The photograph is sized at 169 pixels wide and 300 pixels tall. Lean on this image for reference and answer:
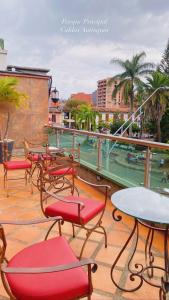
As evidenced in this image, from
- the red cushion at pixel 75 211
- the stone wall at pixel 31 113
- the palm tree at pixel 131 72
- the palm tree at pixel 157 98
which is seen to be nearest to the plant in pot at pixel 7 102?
Result: the stone wall at pixel 31 113

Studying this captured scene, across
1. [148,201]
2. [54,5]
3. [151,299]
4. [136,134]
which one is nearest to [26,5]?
[54,5]

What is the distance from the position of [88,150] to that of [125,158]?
133 centimetres

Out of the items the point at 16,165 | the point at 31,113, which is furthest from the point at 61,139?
the point at 16,165

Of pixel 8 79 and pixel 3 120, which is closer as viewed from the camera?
pixel 8 79

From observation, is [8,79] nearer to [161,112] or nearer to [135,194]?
[135,194]

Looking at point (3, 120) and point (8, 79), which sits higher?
point (8, 79)

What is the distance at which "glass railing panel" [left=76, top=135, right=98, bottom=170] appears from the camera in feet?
14.3

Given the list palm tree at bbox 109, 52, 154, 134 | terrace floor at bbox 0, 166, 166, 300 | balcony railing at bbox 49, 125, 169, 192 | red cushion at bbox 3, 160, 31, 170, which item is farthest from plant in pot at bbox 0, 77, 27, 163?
palm tree at bbox 109, 52, 154, 134

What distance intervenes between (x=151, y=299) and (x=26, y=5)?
7345 millimetres

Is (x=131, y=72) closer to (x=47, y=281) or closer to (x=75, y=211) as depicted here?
(x=75, y=211)

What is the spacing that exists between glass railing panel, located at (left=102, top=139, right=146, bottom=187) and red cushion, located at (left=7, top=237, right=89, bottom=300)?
6.08ft

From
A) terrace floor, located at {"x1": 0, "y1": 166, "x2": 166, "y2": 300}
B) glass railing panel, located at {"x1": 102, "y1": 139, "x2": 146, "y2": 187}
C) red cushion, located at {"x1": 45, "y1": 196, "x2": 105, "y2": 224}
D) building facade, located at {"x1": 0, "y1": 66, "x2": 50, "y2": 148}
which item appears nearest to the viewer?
terrace floor, located at {"x1": 0, "y1": 166, "x2": 166, "y2": 300}

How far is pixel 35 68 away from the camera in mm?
10164

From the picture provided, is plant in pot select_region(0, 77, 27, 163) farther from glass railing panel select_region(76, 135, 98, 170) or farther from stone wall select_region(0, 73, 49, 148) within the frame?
glass railing panel select_region(76, 135, 98, 170)
